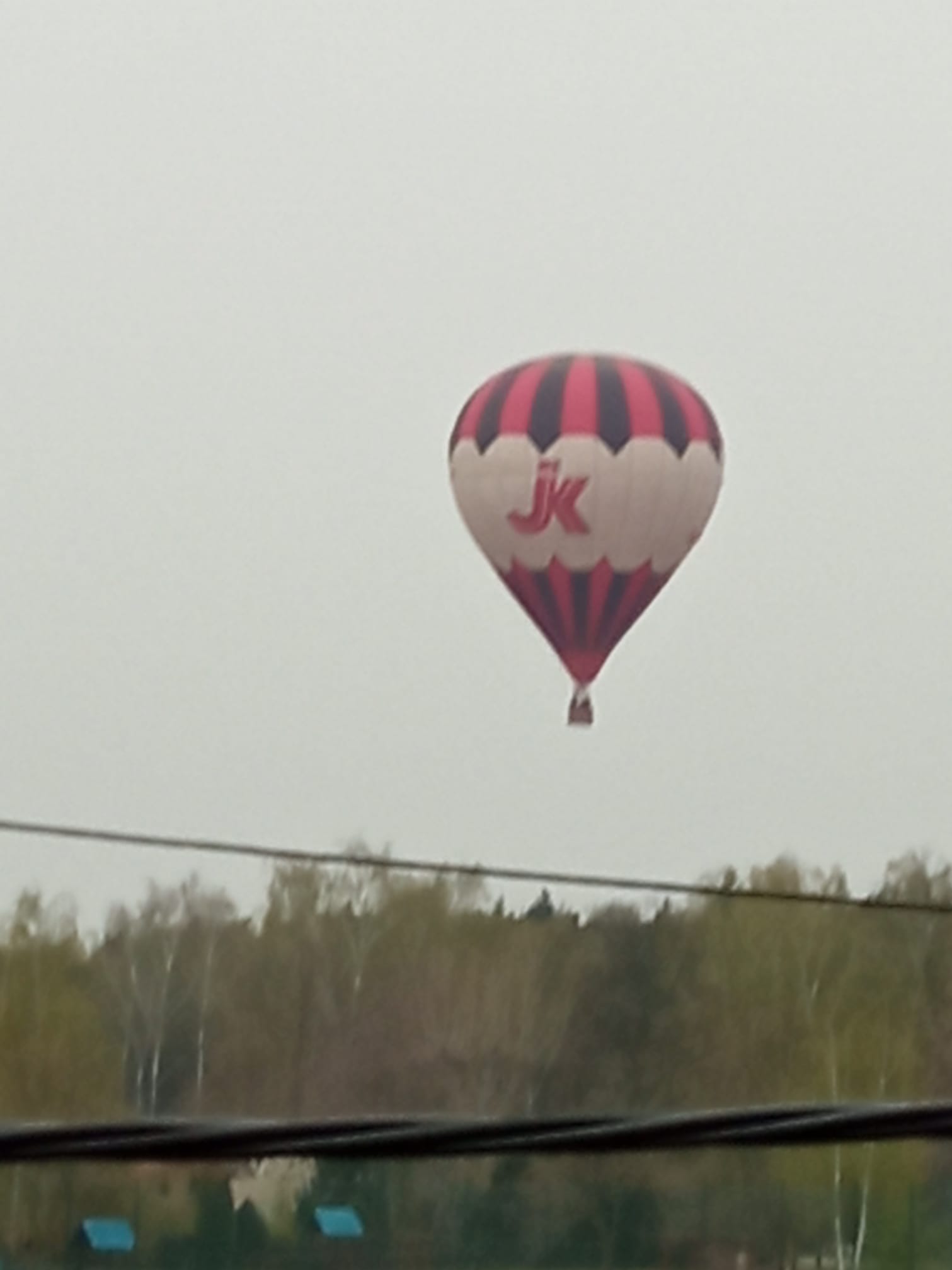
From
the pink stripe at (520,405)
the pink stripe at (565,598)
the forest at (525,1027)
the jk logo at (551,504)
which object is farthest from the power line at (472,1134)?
the pink stripe at (565,598)

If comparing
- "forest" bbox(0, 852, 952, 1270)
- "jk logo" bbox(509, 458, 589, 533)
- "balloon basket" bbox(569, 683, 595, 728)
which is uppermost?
"jk logo" bbox(509, 458, 589, 533)

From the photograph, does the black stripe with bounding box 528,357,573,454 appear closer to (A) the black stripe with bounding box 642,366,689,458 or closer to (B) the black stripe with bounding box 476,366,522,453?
(B) the black stripe with bounding box 476,366,522,453

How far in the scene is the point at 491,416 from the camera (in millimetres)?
19078

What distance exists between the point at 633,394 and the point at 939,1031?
7.22 m

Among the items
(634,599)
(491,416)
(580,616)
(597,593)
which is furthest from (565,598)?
(491,416)

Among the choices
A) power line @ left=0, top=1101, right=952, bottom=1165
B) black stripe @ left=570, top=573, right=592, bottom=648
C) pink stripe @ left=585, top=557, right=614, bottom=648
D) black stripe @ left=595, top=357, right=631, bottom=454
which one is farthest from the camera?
black stripe @ left=570, top=573, right=592, bottom=648

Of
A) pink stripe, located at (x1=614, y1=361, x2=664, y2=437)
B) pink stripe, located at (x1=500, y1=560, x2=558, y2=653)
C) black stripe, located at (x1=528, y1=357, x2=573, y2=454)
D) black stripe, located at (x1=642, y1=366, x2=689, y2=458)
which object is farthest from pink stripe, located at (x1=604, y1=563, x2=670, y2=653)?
black stripe, located at (x1=528, y1=357, x2=573, y2=454)

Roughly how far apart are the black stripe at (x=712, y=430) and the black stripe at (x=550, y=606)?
1.42 metres

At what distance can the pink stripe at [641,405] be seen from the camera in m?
18.7

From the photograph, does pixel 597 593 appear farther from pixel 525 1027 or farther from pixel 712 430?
pixel 525 1027

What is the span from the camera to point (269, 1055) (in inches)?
486

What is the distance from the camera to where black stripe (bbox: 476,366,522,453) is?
62.3ft

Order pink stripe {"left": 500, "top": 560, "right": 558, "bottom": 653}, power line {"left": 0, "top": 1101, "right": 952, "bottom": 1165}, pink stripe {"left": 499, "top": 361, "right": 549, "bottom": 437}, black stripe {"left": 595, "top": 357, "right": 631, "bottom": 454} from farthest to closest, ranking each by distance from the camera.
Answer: pink stripe {"left": 500, "top": 560, "right": 558, "bottom": 653}, pink stripe {"left": 499, "top": 361, "right": 549, "bottom": 437}, black stripe {"left": 595, "top": 357, "right": 631, "bottom": 454}, power line {"left": 0, "top": 1101, "right": 952, "bottom": 1165}

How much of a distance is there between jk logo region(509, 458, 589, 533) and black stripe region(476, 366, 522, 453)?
46 centimetres
